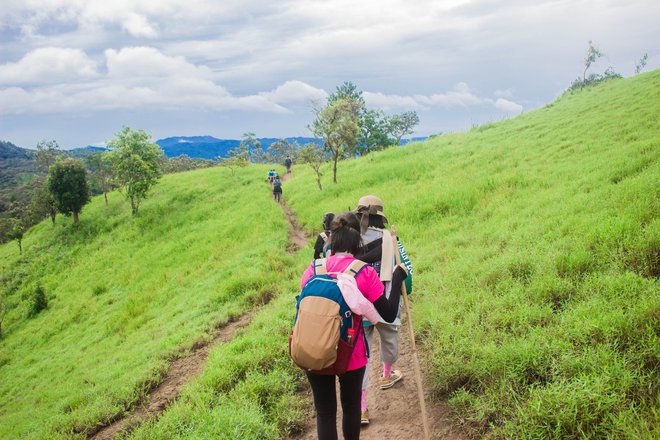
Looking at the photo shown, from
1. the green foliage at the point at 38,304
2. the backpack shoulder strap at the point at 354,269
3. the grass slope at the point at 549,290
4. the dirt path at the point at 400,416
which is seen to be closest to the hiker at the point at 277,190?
the grass slope at the point at 549,290

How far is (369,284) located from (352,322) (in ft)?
1.22

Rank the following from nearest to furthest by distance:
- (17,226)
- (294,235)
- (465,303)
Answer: (465,303) → (294,235) → (17,226)

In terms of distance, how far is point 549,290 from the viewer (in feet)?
18.1

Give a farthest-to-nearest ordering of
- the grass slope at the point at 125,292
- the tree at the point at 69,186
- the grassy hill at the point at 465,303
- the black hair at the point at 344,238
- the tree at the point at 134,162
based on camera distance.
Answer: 1. the tree at the point at 69,186
2. the tree at the point at 134,162
3. the grass slope at the point at 125,292
4. the grassy hill at the point at 465,303
5. the black hair at the point at 344,238

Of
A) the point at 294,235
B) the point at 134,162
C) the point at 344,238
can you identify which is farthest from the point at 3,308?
the point at 344,238

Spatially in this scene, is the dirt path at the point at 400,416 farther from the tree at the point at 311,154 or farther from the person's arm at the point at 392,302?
the tree at the point at 311,154

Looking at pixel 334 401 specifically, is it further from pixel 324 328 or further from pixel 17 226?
pixel 17 226

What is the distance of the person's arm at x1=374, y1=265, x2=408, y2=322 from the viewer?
3.29 meters

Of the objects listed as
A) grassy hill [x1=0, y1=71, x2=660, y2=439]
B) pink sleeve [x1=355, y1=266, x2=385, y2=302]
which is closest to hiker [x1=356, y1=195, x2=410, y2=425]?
pink sleeve [x1=355, y1=266, x2=385, y2=302]

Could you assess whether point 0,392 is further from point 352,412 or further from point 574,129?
point 574,129

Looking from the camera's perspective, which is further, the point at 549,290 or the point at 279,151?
the point at 279,151

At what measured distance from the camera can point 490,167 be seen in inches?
604

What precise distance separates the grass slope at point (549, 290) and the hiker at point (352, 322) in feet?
5.23

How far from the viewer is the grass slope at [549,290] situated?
354 cm
